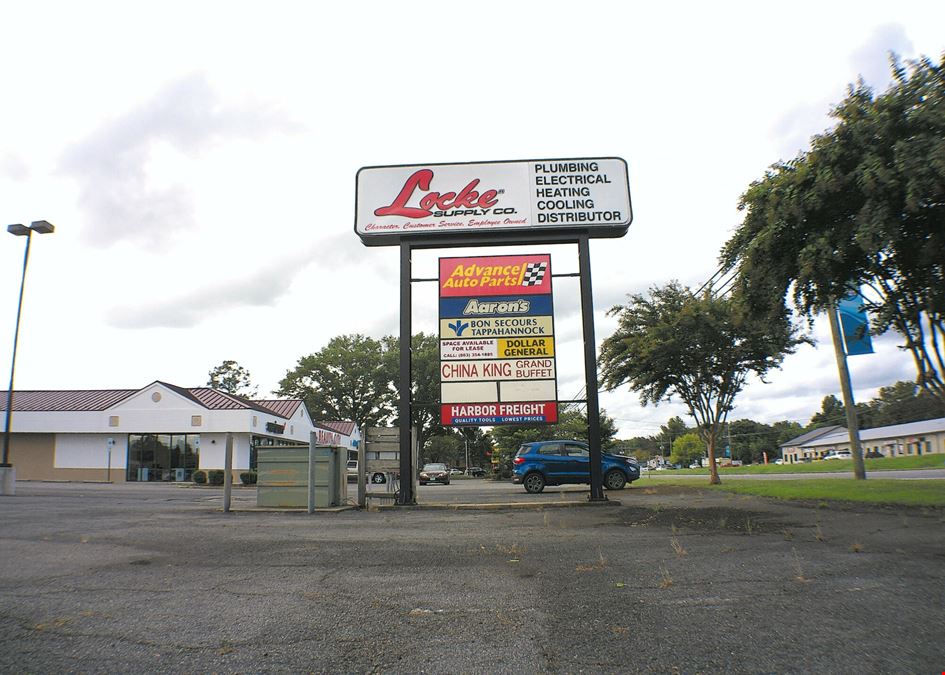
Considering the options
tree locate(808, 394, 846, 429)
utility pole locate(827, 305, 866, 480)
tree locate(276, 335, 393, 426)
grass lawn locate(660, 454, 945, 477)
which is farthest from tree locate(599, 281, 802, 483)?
tree locate(808, 394, 846, 429)

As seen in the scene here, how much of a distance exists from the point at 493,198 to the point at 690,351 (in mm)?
11228

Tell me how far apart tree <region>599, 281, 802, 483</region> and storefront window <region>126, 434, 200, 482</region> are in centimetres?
2758

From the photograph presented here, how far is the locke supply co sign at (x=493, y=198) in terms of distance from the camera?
51.7ft

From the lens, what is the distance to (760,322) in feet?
44.9

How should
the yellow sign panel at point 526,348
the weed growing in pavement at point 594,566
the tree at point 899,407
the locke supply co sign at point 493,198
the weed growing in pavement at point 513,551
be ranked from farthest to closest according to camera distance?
the tree at point 899,407 → the locke supply co sign at point 493,198 → the yellow sign panel at point 526,348 → the weed growing in pavement at point 513,551 → the weed growing in pavement at point 594,566

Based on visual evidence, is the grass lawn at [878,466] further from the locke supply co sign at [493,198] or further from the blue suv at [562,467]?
the locke supply co sign at [493,198]

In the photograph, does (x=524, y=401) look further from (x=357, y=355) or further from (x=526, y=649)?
(x=357, y=355)

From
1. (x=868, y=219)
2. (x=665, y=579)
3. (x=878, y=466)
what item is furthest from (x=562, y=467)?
(x=878, y=466)

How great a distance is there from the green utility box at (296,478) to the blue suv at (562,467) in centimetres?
819

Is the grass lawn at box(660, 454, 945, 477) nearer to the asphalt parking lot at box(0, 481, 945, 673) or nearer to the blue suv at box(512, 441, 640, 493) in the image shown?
the blue suv at box(512, 441, 640, 493)

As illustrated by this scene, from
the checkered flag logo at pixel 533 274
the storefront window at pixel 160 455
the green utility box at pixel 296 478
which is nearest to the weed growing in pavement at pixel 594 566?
the green utility box at pixel 296 478

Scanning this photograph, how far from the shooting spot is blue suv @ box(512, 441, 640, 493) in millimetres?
20812

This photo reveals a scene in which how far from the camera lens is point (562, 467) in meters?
20.9

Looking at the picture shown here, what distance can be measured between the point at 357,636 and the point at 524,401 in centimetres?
1072
